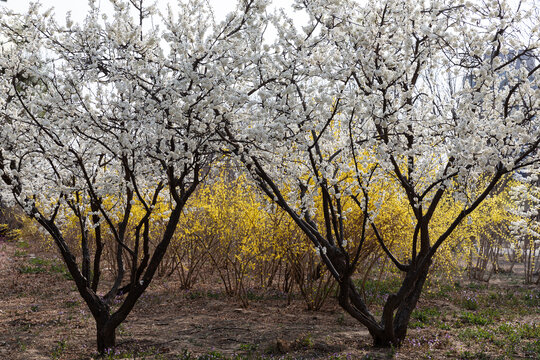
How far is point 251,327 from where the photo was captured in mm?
7047

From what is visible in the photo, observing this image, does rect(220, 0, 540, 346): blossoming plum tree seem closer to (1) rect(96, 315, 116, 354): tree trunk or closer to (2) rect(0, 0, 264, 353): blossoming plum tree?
(2) rect(0, 0, 264, 353): blossoming plum tree

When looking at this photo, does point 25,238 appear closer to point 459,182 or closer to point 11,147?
point 11,147

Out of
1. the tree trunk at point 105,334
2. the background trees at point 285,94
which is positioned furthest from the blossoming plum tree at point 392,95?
the tree trunk at point 105,334

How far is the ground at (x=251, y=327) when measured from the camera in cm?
559

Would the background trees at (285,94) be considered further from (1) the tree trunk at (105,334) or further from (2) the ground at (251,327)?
(2) the ground at (251,327)

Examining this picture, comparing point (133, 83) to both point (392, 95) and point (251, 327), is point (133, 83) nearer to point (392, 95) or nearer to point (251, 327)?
point (392, 95)

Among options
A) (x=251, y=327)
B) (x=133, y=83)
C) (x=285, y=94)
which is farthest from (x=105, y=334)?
(x=285, y=94)

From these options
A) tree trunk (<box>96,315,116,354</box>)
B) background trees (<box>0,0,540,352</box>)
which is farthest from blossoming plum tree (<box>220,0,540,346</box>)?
tree trunk (<box>96,315,116,354</box>)

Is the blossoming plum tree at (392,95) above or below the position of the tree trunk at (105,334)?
above

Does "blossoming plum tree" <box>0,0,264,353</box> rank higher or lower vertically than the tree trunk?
higher

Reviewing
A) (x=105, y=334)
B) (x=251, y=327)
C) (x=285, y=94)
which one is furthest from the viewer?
(x=251, y=327)

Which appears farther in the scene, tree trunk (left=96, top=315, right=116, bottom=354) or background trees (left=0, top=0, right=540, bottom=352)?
tree trunk (left=96, top=315, right=116, bottom=354)

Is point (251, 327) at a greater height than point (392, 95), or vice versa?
point (392, 95)

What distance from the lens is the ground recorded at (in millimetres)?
5586
